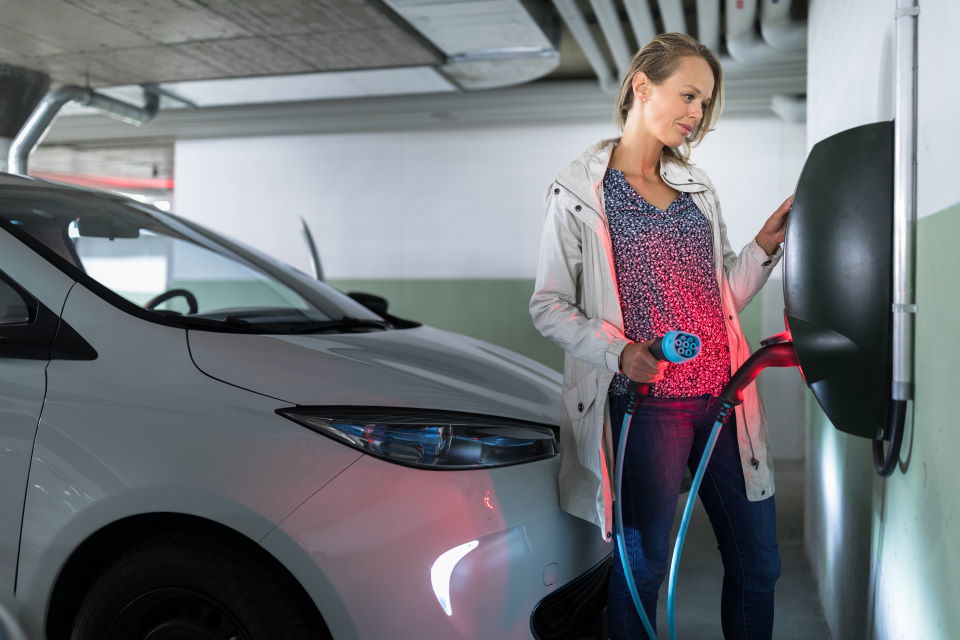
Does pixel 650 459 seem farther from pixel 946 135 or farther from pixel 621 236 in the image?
pixel 946 135

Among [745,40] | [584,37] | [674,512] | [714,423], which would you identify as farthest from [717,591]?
[584,37]

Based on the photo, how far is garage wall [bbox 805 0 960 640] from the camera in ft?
4.19

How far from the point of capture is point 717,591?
2.90 metres

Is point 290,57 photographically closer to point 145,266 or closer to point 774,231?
point 145,266

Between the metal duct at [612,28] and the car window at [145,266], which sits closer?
the car window at [145,266]

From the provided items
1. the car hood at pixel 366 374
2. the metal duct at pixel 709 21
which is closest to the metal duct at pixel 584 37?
the metal duct at pixel 709 21

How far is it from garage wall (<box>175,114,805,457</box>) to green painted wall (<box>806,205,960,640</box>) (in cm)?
417

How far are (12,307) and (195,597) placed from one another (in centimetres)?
74

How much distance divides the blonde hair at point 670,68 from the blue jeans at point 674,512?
59 centimetres

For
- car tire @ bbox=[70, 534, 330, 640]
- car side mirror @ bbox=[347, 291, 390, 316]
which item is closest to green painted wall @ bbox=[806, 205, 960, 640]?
car tire @ bbox=[70, 534, 330, 640]

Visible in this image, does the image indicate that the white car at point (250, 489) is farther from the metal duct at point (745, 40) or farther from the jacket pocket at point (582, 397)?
the metal duct at point (745, 40)

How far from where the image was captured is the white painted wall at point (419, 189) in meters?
6.07

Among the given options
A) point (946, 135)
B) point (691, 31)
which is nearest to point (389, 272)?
point (691, 31)

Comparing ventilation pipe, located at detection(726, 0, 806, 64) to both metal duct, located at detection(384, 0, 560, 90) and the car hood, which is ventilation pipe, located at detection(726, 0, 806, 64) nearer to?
metal duct, located at detection(384, 0, 560, 90)
